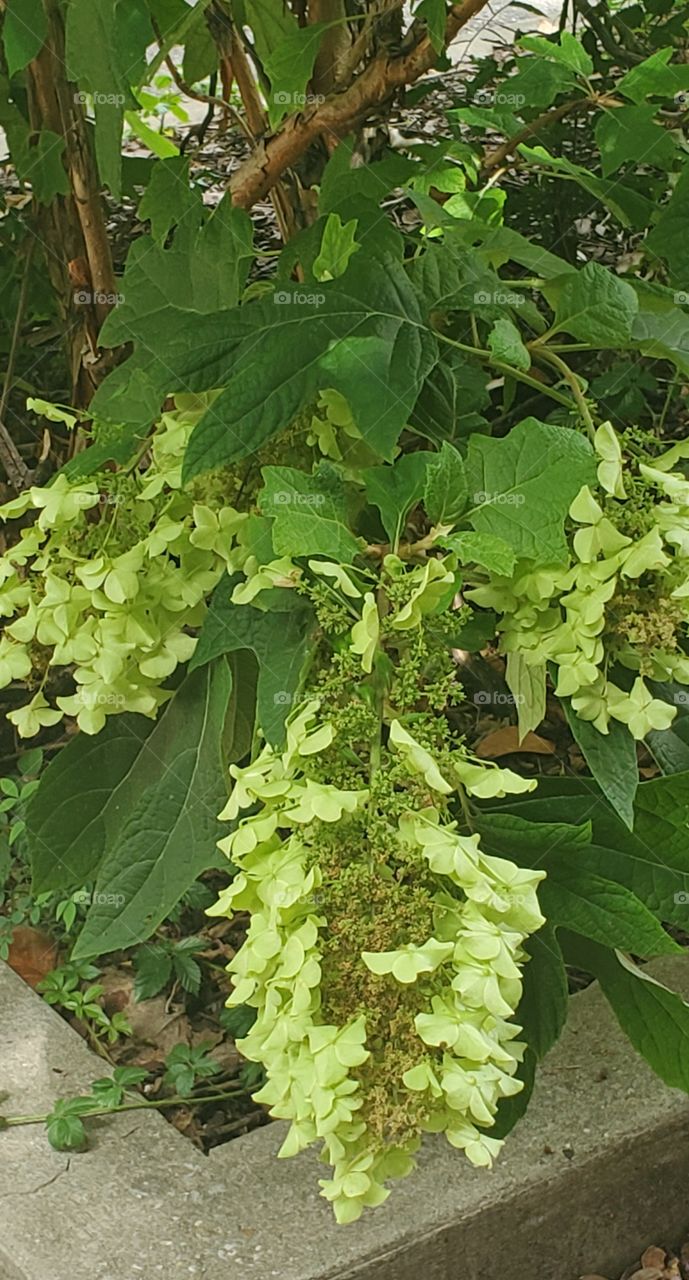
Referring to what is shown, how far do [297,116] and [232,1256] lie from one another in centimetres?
90

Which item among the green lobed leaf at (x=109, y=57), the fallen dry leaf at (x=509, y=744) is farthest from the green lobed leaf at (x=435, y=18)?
the fallen dry leaf at (x=509, y=744)

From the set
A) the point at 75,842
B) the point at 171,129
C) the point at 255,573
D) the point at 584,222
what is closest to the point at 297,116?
the point at 255,573

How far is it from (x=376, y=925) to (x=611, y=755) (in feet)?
0.65

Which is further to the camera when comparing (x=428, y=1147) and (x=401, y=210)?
(x=401, y=210)

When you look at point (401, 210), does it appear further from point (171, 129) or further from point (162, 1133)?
point (162, 1133)

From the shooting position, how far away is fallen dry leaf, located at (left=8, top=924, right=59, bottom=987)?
1.59 meters

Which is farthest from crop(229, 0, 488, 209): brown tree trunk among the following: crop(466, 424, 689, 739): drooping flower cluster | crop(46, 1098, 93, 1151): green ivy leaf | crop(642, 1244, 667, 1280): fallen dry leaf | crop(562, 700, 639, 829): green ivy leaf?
crop(642, 1244, 667, 1280): fallen dry leaf

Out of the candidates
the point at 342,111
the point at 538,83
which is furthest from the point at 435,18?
the point at 538,83

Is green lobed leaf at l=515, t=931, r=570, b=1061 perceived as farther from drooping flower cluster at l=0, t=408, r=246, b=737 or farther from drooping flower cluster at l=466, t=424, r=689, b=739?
drooping flower cluster at l=0, t=408, r=246, b=737

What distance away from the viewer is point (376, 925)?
730 millimetres

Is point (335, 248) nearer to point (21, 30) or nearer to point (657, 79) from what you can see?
point (21, 30)

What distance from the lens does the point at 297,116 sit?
1161 millimetres

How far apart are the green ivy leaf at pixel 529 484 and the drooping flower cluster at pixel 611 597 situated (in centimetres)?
1

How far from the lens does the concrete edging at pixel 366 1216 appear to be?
3.57ft
